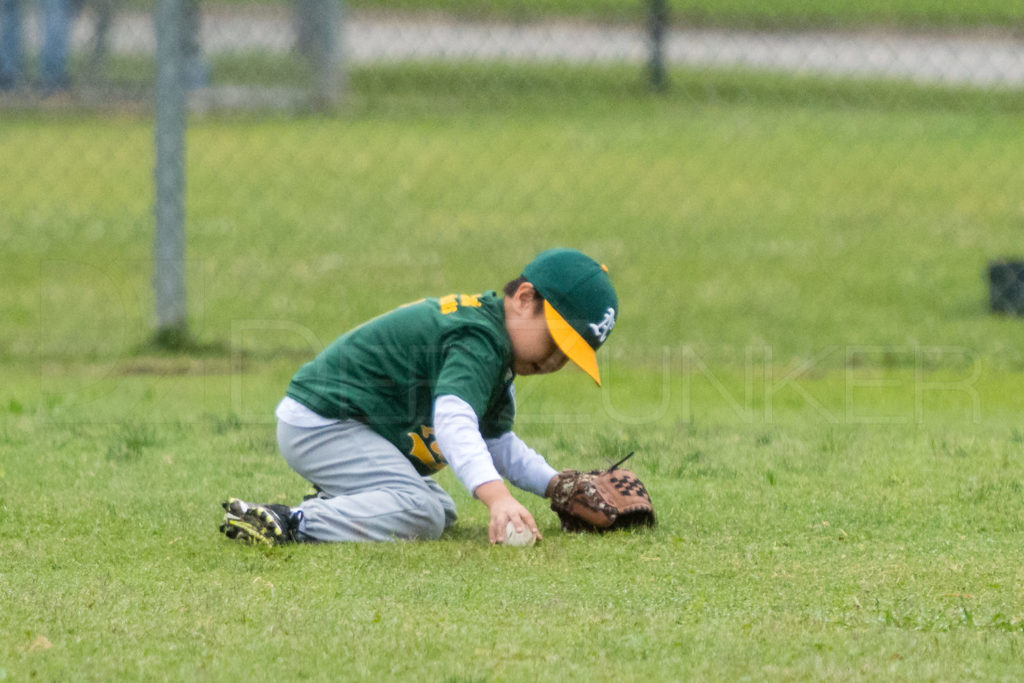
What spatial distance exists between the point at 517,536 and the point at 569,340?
1.86 ft

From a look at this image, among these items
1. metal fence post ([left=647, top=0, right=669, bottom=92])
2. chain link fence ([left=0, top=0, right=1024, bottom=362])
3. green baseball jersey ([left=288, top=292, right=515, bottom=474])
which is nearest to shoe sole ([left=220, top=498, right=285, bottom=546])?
green baseball jersey ([left=288, top=292, right=515, bottom=474])

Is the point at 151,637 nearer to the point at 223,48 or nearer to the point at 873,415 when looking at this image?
the point at 873,415

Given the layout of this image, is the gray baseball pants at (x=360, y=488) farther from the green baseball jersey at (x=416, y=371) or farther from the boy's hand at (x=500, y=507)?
the boy's hand at (x=500, y=507)

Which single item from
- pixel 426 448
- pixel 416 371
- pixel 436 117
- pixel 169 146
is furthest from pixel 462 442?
pixel 436 117

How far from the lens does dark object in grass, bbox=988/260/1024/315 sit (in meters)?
8.11

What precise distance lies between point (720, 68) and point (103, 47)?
393 centimetres

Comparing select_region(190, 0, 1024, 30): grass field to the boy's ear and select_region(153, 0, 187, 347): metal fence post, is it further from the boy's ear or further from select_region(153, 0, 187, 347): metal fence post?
the boy's ear

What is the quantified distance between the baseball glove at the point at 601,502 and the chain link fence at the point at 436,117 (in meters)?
3.89

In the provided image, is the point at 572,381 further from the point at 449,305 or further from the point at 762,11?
the point at 762,11

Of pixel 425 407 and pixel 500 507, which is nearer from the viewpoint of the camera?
pixel 500 507

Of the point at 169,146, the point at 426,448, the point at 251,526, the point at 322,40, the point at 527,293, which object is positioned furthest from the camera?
the point at 322,40

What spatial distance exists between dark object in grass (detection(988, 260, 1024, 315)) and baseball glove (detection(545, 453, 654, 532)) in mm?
4550

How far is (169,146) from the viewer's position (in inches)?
279

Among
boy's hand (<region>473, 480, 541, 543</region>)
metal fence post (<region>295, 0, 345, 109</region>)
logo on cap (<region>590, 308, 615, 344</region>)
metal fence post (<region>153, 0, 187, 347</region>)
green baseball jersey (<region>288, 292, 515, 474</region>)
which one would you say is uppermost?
metal fence post (<region>295, 0, 345, 109</region>)
